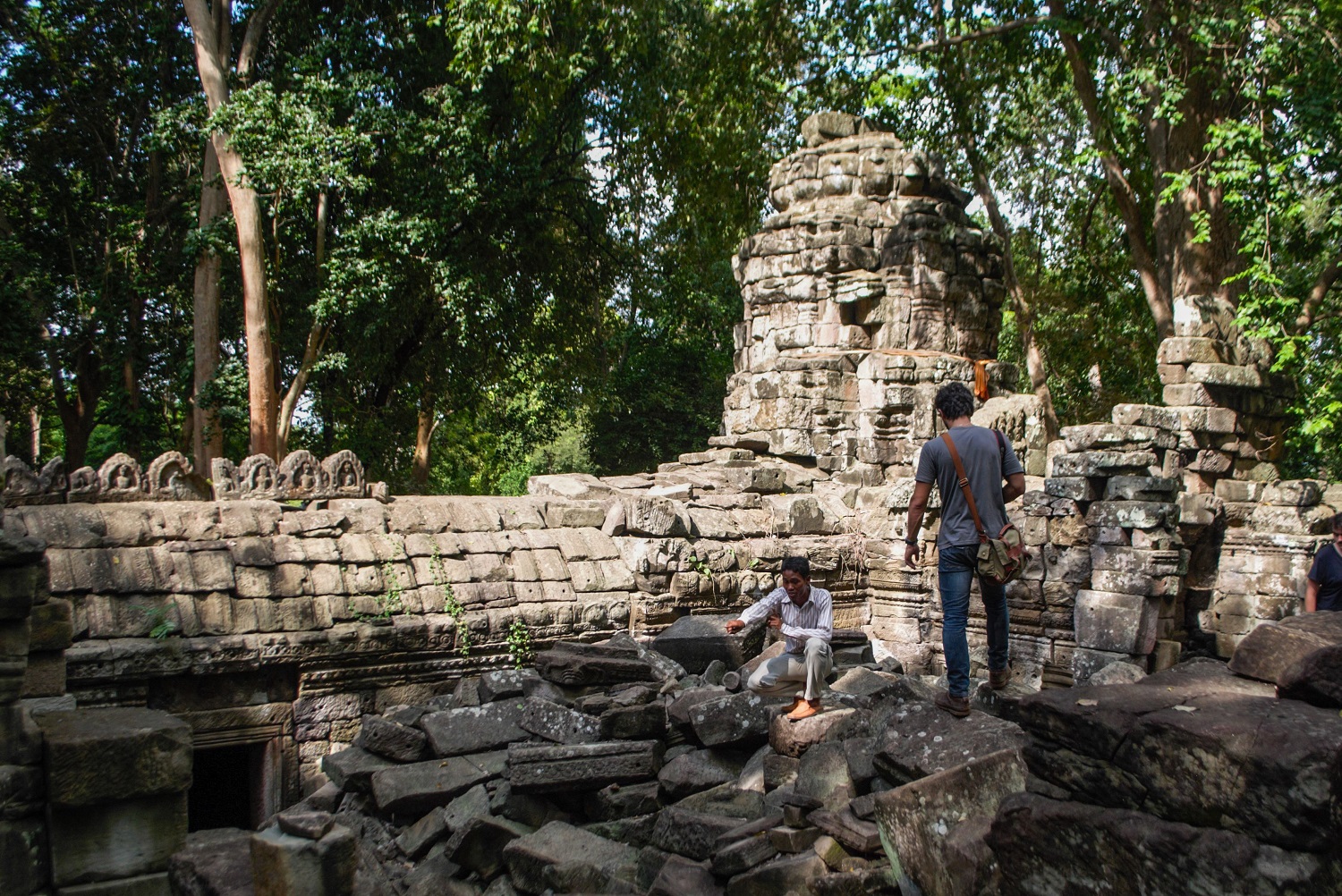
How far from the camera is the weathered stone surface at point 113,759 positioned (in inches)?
136

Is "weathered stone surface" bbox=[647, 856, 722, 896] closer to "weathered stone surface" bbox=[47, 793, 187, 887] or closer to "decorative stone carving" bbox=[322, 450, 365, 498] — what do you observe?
"weathered stone surface" bbox=[47, 793, 187, 887]

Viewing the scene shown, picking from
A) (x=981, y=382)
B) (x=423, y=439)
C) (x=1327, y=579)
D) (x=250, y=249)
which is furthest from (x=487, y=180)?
(x=1327, y=579)

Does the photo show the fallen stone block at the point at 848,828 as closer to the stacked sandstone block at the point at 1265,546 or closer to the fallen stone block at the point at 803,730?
the fallen stone block at the point at 803,730

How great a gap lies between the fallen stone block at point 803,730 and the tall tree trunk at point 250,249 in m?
8.00

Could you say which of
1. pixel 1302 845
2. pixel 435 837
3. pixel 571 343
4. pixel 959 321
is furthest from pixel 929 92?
pixel 1302 845

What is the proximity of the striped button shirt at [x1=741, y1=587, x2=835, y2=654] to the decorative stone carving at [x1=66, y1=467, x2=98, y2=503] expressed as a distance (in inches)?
173

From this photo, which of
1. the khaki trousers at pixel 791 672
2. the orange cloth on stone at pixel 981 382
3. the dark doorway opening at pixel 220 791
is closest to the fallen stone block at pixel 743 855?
the khaki trousers at pixel 791 672

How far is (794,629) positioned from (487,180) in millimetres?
9149

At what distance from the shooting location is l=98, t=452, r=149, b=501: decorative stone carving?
22.5 ft

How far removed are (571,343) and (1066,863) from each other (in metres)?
14.9

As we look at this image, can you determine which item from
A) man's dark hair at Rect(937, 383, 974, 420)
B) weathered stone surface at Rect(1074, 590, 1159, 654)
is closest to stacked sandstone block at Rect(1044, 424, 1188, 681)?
weathered stone surface at Rect(1074, 590, 1159, 654)

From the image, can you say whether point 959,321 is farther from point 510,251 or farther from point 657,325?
point 657,325

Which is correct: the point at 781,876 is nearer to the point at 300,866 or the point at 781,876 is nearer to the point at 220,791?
the point at 300,866

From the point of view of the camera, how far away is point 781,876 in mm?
4129
